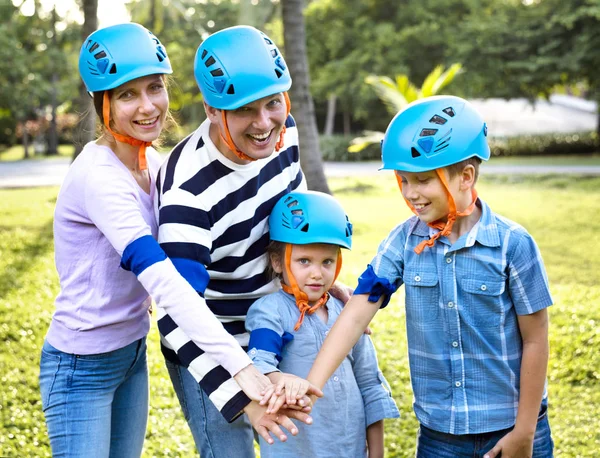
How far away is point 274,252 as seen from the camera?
3.14 m

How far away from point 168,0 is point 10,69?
7.85 m

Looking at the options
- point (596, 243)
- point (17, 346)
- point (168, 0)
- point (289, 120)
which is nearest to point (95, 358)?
point (289, 120)

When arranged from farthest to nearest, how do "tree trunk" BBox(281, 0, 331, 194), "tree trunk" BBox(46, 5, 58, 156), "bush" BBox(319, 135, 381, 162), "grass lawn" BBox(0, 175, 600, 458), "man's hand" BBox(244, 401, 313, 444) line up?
"tree trunk" BBox(46, 5, 58, 156), "bush" BBox(319, 135, 381, 162), "tree trunk" BBox(281, 0, 331, 194), "grass lawn" BBox(0, 175, 600, 458), "man's hand" BBox(244, 401, 313, 444)

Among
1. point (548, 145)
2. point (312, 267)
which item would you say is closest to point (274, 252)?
point (312, 267)

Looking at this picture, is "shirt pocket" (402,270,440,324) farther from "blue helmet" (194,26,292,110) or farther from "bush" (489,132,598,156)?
→ "bush" (489,132,598,156)

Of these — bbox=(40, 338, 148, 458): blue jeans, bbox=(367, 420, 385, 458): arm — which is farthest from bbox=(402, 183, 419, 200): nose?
bbox=(40, 338, 148, 458): blue jeans

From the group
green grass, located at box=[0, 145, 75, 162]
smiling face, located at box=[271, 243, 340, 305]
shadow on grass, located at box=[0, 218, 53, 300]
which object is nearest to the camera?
smiling face, located at box=[271, 243, 340, 305]

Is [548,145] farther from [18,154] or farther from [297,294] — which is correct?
[297,294]

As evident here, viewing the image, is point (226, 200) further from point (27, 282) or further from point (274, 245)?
point (27, 282)

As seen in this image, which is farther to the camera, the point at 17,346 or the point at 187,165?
the point at 17,346

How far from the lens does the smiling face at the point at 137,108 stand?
2980mm

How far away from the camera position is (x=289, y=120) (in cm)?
337

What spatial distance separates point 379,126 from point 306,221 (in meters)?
33.1

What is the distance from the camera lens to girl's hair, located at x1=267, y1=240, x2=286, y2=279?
10.2 ft
